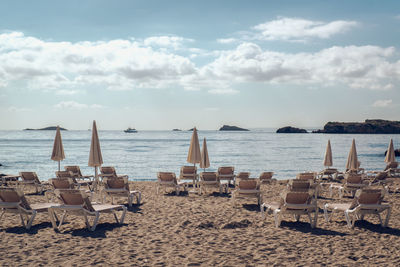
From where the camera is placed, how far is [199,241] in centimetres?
618

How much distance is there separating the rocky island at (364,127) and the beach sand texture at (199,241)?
160406 millimetres

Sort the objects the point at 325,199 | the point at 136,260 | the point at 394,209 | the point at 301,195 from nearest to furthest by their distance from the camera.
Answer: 1. the point at 136,260
2. the point at 301,195
3. the point at 394,209
4. the point at 325,199

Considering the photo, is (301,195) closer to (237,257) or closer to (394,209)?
(237,257)

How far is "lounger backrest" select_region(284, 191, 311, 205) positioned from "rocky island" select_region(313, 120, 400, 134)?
526ft


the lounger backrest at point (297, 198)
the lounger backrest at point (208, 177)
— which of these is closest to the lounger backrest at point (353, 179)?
the lounger backrest at point (208, 177)

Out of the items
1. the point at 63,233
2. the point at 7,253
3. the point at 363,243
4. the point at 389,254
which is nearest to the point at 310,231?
the point at 363,243

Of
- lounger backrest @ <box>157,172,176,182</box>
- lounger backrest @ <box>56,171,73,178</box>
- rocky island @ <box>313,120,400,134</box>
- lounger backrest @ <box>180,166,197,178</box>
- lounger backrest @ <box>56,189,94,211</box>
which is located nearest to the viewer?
lounger backrest @ <box>56,189,94,211</box>

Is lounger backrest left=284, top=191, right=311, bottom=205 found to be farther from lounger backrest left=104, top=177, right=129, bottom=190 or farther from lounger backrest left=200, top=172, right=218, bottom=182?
lounger backrest left=200, top=172, right=218, bottom=182

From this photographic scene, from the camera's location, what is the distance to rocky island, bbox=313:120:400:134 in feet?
519

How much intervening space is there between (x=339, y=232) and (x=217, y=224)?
2305 millimetres

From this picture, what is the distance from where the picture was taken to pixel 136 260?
5.17m

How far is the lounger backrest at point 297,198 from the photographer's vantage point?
722 centimetres

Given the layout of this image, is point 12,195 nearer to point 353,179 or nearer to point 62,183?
point 62,183

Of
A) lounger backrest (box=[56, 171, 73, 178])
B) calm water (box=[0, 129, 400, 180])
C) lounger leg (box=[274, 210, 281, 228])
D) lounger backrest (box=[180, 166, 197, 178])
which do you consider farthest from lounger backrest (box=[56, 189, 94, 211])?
calm water (box=[0, 129, 400, 180])
